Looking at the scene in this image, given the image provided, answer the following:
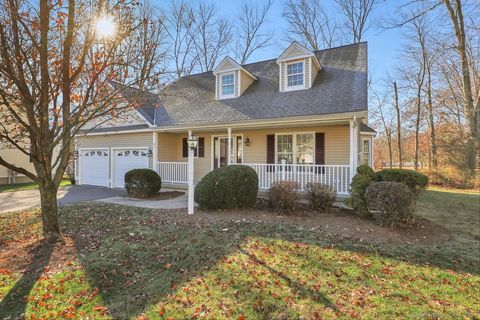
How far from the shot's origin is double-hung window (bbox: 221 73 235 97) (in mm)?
12641

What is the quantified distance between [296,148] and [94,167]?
10.8m

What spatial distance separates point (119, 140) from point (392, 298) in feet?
43.8

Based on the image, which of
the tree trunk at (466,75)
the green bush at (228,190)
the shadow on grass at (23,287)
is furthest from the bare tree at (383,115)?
the shadow on grass at (23,287)

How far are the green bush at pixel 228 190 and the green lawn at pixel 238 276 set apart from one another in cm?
155

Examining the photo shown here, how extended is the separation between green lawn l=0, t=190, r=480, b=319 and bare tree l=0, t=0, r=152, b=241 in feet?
5.93

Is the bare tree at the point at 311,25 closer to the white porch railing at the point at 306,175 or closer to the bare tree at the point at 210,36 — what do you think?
the bare tree at the point at 210,36

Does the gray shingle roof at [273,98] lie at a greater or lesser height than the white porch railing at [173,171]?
greater

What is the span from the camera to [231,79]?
12703 mm

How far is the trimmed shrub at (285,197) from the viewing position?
24.2 ft

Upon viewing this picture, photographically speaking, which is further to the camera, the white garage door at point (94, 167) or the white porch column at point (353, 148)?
the white garage door at point (94, 167)

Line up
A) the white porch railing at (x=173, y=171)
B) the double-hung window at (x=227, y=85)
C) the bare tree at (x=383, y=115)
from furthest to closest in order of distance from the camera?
the bare tree at (x=383, y=115) → the double-hung window at (x=227, y=85) → the white porch railing at (x=173, y=171)

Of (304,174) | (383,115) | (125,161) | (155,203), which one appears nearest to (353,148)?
(304,174)

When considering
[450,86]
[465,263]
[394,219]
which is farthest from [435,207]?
[450,86]

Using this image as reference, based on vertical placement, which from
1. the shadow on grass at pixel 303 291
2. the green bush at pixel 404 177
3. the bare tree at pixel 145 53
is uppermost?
the bare tree at pixel 145 53
